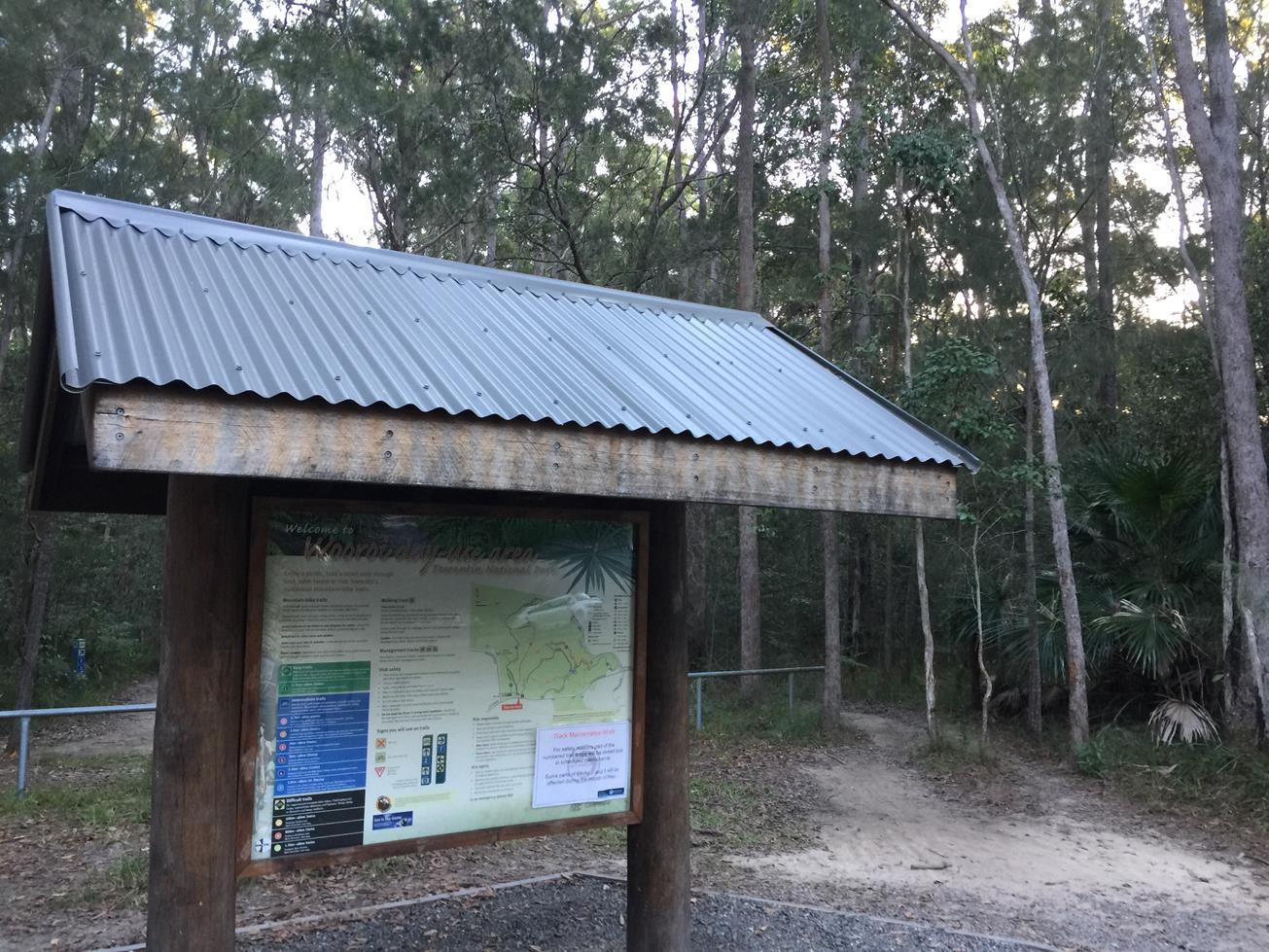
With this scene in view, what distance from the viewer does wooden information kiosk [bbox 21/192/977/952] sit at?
9.01ft

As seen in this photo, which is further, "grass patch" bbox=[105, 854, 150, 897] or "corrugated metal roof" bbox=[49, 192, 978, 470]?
"grass patch" bbox=[105, 854, 150, 897]

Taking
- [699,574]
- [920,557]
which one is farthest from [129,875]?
[699,574]

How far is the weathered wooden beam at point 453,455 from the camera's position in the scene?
240cm

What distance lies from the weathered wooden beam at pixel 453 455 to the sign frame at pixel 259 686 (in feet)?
2.89

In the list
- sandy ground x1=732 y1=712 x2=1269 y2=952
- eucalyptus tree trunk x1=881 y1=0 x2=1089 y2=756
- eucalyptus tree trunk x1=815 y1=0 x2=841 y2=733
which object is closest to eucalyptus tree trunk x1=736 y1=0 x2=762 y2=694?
eucalyptus tree trunk x1=815 y1=0 x2=841 y2=733

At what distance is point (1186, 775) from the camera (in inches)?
372

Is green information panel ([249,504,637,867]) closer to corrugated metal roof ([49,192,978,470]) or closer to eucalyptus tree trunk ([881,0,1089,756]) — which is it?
corrugated metal roof ([49,192,978,470])

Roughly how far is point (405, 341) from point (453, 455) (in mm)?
746

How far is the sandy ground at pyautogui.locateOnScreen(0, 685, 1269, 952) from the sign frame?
92.2 inches

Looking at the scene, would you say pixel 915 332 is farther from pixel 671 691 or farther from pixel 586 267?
pixel 671 691

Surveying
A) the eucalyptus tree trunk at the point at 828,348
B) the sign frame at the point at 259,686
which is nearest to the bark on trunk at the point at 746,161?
the eucalyptus tree trunk at the point at 828,348

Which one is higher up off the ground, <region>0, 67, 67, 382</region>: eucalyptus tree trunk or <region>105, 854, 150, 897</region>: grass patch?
<region>0, 67, 67, 382</region>: eucalyptus tree trunk

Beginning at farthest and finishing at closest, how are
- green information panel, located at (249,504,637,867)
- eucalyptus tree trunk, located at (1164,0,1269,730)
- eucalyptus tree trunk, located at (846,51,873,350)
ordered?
eucalyptus tree trunk, located at (846,51,873,350) → eucalyptus tree trunk, located at (1164,0,1269,730) → green information panel, located at (249,504,637,867)

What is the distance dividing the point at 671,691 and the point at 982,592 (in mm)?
9823
